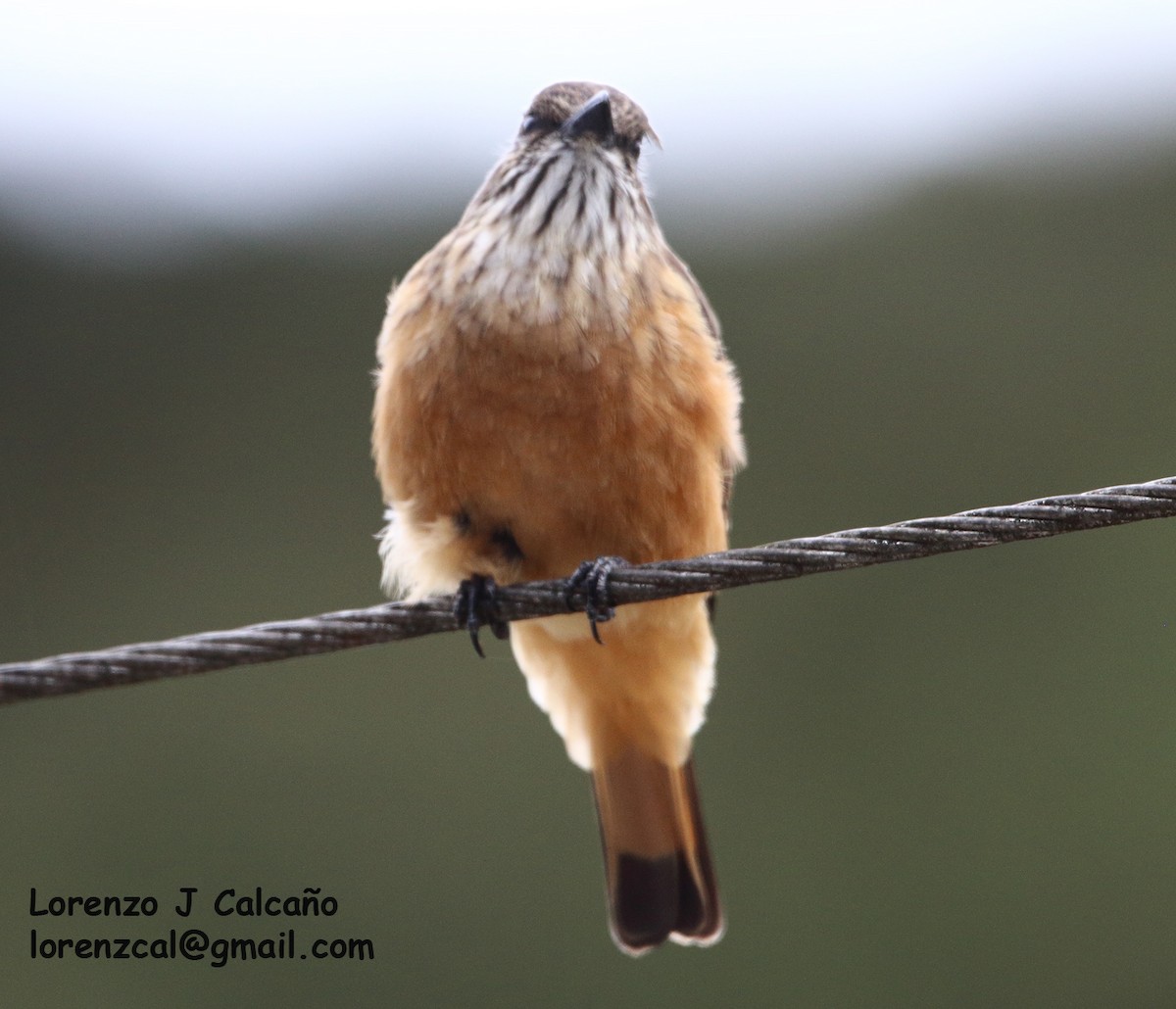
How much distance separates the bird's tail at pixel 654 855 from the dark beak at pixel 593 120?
84.9 inches

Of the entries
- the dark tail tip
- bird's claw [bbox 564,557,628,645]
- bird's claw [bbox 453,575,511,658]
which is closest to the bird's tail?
the dark tail tip

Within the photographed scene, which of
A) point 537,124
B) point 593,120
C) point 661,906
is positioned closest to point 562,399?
point 593,120

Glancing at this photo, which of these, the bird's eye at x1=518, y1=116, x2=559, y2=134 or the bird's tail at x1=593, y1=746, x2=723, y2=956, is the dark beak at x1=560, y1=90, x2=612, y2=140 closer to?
the bird's eye at x1=518, y1=116, x2=559, y2=134

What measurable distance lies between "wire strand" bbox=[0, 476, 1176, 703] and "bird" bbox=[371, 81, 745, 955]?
2.33ft

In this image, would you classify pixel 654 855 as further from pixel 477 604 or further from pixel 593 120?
pixel 593 120

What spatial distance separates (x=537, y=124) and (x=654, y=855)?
2.55 metres

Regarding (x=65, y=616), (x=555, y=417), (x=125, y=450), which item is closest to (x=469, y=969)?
(x=65, y=616)

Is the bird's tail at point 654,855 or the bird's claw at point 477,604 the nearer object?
the bird's claw at point 477,604

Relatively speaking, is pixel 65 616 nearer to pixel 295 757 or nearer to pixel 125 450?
pixel 125 450

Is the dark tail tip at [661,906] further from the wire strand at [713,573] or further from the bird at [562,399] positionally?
the wire strand at [713,573]

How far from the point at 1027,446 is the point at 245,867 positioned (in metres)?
5.12

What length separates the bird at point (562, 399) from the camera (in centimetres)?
392

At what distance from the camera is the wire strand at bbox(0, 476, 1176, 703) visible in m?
2.88

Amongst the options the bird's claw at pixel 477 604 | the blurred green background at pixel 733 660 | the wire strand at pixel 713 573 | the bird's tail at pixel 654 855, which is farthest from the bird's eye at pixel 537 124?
the blurred green background at pixel 733 660
